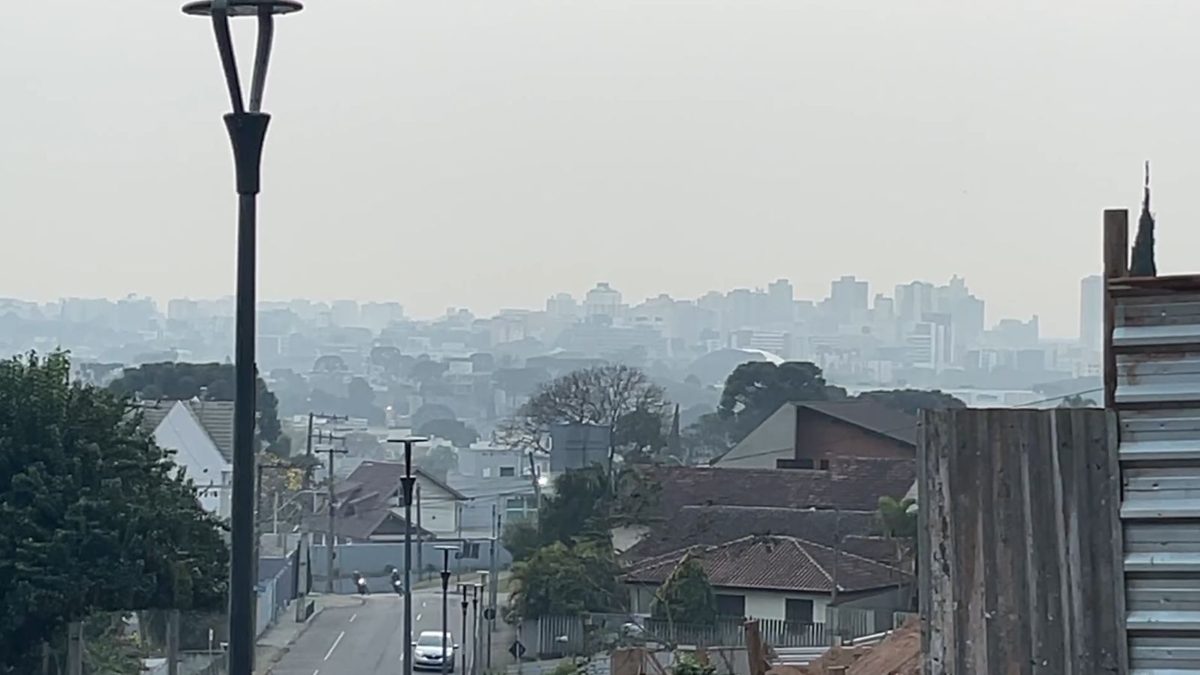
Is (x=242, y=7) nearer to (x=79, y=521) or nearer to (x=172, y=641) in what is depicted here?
(x=79, y=521)

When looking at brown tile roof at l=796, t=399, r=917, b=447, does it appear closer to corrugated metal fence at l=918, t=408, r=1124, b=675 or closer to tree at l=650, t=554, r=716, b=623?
tree at l=650, t=554, r=716, b=623

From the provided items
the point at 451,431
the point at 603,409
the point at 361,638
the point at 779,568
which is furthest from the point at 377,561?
the point at 451,431

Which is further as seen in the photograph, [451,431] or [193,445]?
[451,431]

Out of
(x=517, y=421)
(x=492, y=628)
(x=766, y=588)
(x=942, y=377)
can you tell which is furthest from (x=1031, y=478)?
(x=942, y=377)

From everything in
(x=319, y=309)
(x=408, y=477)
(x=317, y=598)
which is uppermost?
(x=319, y=309)

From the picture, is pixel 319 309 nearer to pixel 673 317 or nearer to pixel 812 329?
pixel 673 317

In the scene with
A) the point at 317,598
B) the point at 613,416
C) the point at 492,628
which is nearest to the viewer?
the point at 492,628

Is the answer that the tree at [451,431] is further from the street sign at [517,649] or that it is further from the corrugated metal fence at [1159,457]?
the corrugated metal fence at [1159,457]
